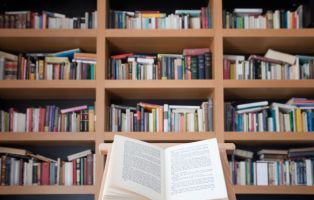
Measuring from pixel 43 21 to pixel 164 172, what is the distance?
2.17 meters

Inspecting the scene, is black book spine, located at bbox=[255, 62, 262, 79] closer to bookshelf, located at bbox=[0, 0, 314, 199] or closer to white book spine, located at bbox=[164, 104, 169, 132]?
bookshelf, located at bbox=[0, 0, 314, 199]

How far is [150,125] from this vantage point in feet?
10.3

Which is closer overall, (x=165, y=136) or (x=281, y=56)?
(x=165, y=136)

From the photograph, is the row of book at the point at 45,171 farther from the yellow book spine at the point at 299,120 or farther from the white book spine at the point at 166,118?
the yellow book spine at the point at 299,120

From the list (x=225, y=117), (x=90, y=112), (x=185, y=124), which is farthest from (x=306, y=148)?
(x=90, y=112)

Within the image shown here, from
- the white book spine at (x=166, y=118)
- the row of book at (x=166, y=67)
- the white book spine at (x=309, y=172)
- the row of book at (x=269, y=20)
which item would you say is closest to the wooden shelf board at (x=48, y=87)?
the row of book at (x=166, y=67)

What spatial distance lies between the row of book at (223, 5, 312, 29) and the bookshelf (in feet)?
0.40

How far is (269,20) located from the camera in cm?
327

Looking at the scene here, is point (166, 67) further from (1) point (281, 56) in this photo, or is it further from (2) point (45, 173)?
(2) point (45, 173)

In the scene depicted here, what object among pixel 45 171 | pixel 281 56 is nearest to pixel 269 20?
pixel 281 56

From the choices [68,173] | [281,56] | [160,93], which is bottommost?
[68,173]

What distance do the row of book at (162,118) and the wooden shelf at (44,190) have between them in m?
0.46

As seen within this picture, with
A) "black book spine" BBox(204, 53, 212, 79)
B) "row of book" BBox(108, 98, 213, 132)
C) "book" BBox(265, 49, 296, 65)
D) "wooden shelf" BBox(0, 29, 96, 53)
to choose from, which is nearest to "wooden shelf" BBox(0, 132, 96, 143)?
"row of book" BBox(108, 98, 213, 132)

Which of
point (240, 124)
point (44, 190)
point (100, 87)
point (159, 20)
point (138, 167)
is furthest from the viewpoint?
point (159, 20)
